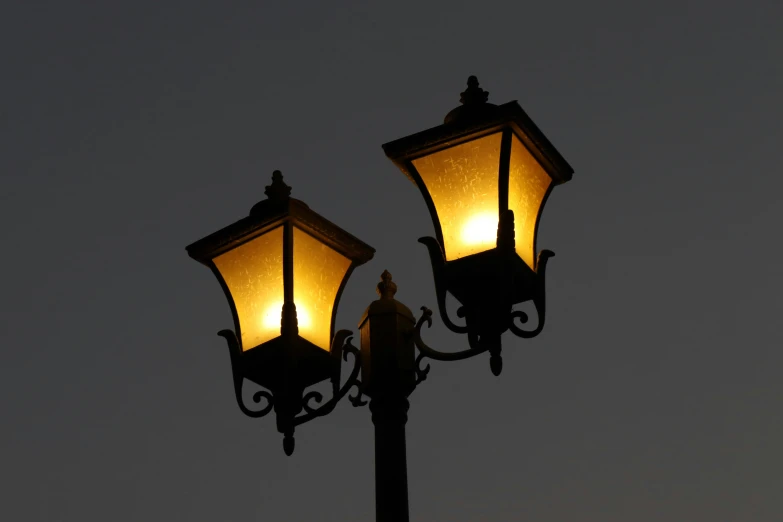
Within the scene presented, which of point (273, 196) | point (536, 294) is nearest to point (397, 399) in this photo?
point (536, 294)

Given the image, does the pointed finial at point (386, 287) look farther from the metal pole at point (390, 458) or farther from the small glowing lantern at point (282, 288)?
the metal pole at point (390, 458)

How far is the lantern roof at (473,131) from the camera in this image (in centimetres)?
486

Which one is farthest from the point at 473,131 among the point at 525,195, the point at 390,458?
the point at 390,458

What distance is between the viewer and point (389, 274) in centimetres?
549

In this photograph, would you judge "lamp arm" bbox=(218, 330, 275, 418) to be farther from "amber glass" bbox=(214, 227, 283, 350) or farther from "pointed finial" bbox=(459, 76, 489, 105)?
"pointed finial" bbox=(459, 76, 489, 105)

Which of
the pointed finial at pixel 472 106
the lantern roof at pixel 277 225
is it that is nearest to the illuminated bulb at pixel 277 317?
the lantern roof at pixel 277 225

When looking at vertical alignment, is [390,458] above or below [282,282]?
below

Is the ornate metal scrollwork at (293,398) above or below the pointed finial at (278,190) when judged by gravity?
below

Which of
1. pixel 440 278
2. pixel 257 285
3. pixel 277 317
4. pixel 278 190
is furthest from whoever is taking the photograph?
pixel 278 190

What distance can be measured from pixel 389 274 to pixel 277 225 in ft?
1.59

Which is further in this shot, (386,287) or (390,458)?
(386,287)

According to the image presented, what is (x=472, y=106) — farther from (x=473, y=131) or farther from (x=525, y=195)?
(x=525, y=195)

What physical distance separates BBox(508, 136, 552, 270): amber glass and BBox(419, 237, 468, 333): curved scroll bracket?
Result: 0.27 meters

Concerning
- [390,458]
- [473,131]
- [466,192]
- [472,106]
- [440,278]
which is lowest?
[390,458]
